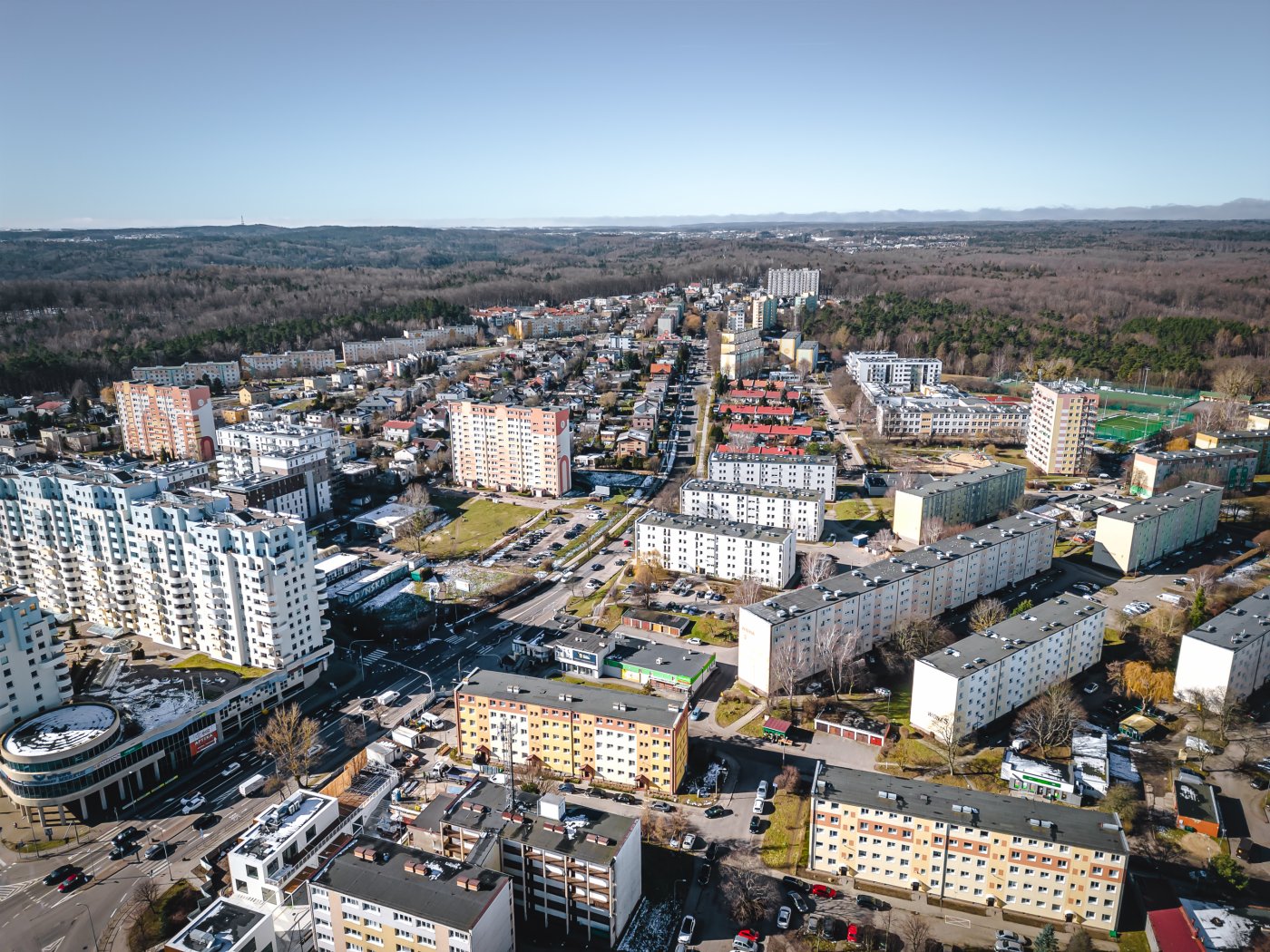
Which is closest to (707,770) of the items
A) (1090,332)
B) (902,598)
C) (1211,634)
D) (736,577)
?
(902,598)

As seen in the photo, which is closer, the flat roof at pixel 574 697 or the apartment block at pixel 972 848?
the apartment block at pixel 972 848

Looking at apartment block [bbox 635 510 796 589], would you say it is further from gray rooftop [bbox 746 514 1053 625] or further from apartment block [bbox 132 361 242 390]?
Result: apartment block [bbox 132 361 242 390]

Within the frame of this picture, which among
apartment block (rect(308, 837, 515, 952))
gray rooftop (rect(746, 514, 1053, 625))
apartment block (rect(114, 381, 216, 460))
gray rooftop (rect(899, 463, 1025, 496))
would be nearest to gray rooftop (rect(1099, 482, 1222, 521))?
gray rooftop (rect(746, 514, 1053, 625))

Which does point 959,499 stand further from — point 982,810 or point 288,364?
point 288,364

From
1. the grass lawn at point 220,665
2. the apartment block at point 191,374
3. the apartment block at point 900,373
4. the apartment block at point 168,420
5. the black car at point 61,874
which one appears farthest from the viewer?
the apartment block at point 191,374

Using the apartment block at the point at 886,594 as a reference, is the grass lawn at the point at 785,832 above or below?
below

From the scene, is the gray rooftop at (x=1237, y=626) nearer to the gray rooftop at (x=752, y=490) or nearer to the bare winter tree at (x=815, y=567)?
the bare winter tree at (x=815, y=567)

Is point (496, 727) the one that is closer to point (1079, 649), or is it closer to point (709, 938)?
point (709, 938)

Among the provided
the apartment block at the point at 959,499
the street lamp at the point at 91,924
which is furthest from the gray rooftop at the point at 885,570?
the street lamp at the point at 91,924
